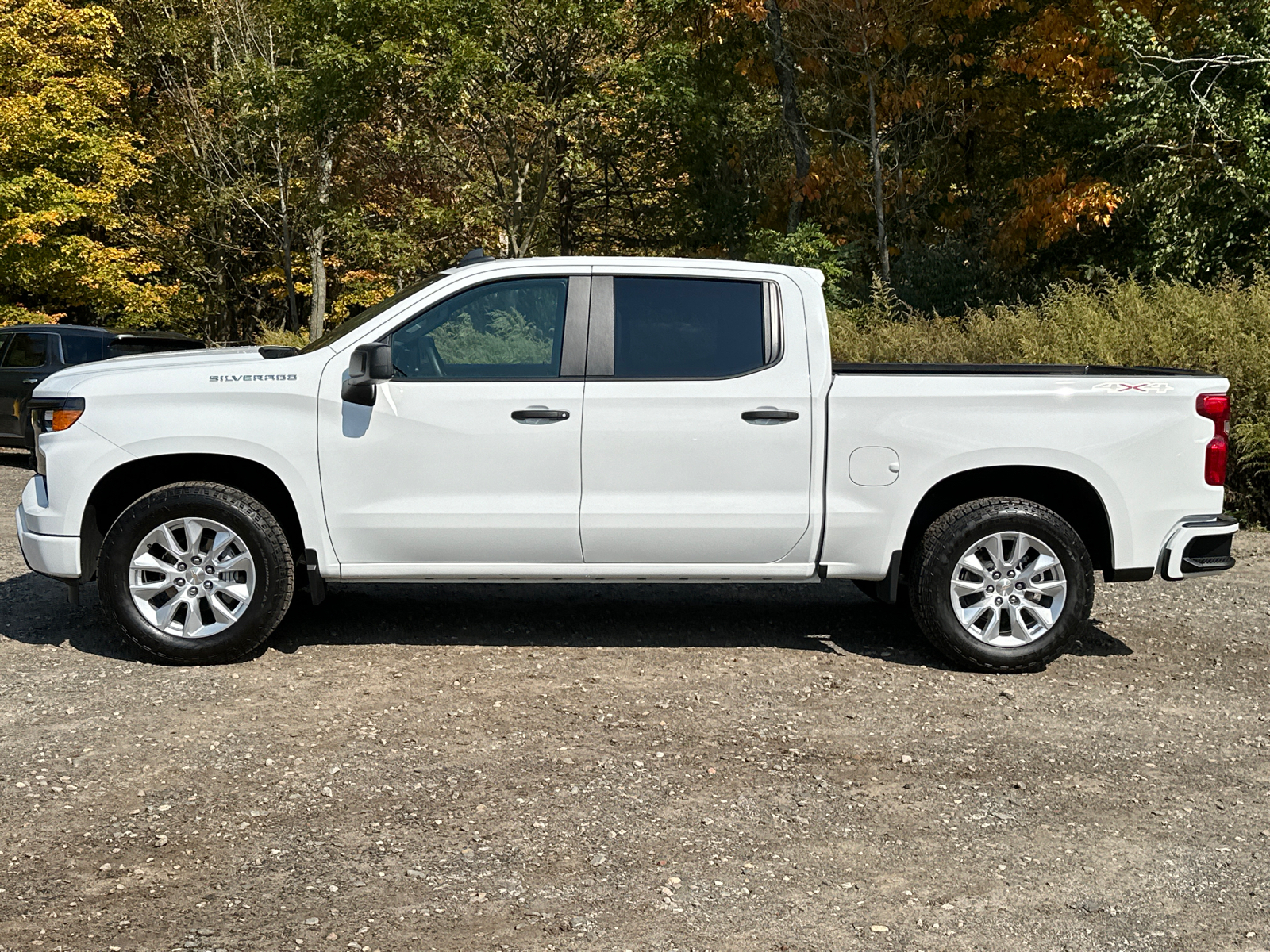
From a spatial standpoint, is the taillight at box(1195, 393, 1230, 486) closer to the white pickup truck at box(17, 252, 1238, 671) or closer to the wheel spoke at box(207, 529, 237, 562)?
the white pickup truck at box(17, 252, 1238, 671)

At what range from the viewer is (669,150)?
32656mm

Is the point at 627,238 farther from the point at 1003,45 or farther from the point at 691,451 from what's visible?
the point at 691,451

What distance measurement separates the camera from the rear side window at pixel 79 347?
54.8 ft

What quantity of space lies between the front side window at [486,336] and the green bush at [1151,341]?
669cm

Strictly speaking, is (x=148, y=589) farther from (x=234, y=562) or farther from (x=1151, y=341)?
(x=1151, y=341)

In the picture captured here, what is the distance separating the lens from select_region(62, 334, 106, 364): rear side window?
16.7m

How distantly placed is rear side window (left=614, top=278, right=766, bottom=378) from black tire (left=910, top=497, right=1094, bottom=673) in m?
1.27

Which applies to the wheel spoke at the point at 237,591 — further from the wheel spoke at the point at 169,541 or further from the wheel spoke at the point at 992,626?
the wheel spoke at the point at 992,626

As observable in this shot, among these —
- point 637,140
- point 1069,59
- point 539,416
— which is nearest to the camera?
point 539,416

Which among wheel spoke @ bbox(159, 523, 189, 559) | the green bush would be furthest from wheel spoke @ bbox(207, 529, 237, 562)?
the green bush

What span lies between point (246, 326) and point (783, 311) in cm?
3777

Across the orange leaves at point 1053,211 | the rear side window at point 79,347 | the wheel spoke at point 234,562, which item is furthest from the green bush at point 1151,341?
the rear side window at point 79,347

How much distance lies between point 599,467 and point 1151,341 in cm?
773

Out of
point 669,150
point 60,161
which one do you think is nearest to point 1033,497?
point 669,150
